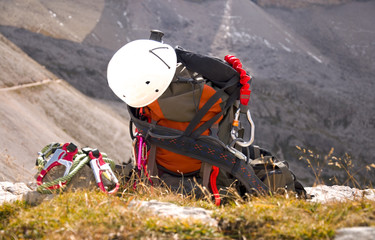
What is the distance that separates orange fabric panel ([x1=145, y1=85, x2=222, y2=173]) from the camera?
4527 millimetres

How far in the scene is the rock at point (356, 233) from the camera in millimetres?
2217

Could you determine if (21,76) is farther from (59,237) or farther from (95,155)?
(59,237)

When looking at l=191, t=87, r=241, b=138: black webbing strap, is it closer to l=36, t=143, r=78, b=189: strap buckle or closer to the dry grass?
l=36, t=143, r=78, b=189: strap buckle

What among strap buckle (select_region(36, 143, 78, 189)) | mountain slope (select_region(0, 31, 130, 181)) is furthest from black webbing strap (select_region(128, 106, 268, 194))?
mountain slope (select_region(0, 31, 130, 181))

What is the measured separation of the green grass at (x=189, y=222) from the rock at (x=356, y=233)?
5 centimetres

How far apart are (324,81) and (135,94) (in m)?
46.2

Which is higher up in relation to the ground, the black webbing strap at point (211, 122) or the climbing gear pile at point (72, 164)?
the black webbing strap at point (211, 122)

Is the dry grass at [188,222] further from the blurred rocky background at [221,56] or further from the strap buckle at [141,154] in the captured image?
the blurred rocky background at [221,56]

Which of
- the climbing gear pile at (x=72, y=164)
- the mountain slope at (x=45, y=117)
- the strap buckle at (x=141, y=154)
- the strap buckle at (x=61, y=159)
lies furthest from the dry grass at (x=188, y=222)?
the mountain slope at (x=45, y=117)

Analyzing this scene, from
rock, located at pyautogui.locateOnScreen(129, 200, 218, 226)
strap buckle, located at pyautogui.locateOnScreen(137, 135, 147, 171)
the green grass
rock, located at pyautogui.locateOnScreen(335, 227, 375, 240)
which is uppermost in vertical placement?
rock, located at pyautogui.locateOnScreen(335, 227, 375, 240)

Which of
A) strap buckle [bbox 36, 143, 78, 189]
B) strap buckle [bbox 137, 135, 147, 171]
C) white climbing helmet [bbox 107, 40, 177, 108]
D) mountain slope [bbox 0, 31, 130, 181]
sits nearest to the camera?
strap buckle [bbox 36, 143, 78, 189]

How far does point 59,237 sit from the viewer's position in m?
2.40

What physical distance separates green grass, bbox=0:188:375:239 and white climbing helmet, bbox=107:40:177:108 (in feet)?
5.37

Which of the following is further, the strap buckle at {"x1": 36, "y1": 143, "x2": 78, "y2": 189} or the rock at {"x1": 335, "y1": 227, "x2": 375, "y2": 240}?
the strap buckle at {"x1": 36, "y1": 143, "x2": 78, "y2": 189}
